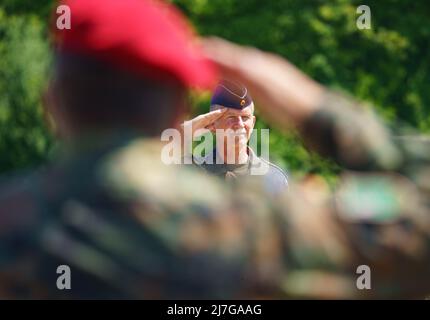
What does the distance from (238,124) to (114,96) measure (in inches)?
177

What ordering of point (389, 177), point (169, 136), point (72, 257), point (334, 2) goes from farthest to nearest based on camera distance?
1. point (334, 2)
2. point (169, 136)
3. point (389, 177)
4. point (72, 257)

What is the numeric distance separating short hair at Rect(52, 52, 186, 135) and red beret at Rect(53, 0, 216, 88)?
14 mm

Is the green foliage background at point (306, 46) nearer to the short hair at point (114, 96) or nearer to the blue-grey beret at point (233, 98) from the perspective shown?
the blue-grey beret at point (233, 98)

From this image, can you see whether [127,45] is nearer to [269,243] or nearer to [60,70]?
[60,70]

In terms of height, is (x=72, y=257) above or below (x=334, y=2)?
below

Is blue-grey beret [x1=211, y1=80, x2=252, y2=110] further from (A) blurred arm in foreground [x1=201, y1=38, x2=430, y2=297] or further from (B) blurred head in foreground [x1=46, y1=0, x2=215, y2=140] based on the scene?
(B) blurred head in foreground [x1=46, y1=0, x2=215, y2=140]

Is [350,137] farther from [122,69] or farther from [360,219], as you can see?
[122,69]

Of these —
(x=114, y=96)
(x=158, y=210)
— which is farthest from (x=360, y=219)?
(x=114, y=96)

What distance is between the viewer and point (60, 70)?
2.00m

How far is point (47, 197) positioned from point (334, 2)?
556 inches

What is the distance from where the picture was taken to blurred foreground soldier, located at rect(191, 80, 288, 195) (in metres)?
6.30

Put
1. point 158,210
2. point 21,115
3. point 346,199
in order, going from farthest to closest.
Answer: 1. point 21,115
2. point 346,199
3. point 158,210

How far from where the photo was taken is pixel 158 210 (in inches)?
75.2
